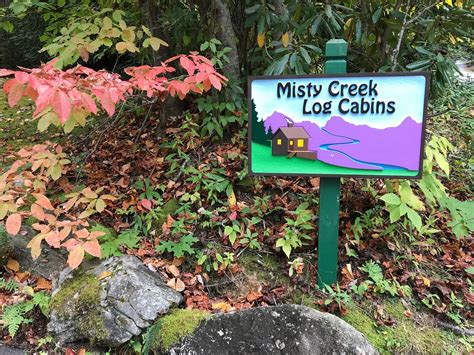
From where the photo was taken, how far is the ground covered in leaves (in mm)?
2596

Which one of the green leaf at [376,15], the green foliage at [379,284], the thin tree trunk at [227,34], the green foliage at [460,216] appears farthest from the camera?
the thin tree trunk at [227,34]

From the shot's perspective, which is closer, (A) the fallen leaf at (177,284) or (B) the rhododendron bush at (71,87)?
(B) the rhododendron bush at (71,87)

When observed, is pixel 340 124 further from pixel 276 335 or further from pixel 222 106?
pixel 222 106

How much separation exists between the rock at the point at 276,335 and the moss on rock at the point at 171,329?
0.04 meters

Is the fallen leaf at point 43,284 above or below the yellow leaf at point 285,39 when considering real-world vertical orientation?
below

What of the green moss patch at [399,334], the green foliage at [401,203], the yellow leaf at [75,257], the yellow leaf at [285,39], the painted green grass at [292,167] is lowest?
the green moss patch at [399,334]

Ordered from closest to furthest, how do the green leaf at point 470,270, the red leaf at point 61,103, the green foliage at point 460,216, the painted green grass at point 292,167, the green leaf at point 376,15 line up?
the red leaf at point 61,103, the painted green grass at point 292,167, the green leaf at point 470,270, the green foliage at point 460,216, the green leaf at point 376,15

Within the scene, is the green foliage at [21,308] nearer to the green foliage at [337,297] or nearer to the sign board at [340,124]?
the sign board at [340,124]

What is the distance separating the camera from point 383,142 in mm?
2365

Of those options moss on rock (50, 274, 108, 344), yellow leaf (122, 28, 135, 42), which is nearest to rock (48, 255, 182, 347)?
moss on rock (50, 274, 108, 344)

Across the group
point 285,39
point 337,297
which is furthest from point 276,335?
point 285,39

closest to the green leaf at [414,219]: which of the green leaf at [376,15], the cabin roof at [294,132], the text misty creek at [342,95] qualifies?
the text misty creek at [342,95]

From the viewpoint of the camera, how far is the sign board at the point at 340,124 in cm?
232

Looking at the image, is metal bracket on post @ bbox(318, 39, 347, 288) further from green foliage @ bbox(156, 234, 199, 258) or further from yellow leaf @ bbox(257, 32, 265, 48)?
yellow leaf @ bbox(257, 32, 265, 48)
